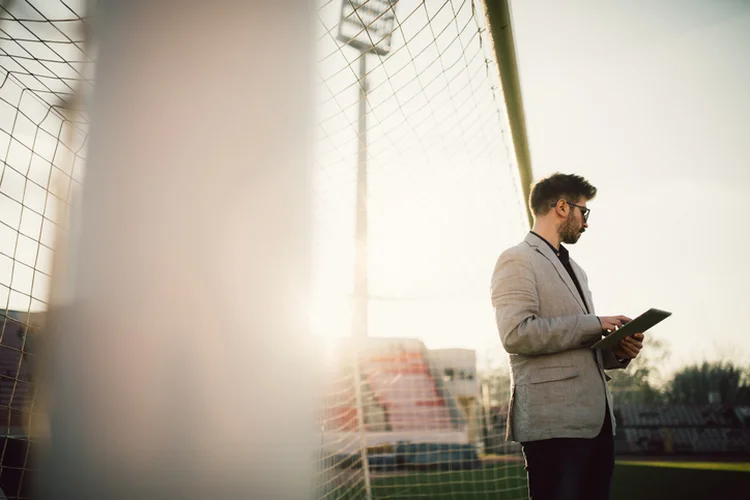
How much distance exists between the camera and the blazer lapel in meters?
1.75

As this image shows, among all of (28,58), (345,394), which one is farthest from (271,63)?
(345,394)

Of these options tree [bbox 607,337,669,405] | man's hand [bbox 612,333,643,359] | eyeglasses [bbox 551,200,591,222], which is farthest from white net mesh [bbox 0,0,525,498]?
tree [bbox 607,337,669,405]

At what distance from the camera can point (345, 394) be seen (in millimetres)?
3840

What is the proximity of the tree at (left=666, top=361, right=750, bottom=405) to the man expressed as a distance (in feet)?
76.4

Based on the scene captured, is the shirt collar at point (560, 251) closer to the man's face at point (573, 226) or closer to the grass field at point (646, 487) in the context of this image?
the man's face at point (573, 226)

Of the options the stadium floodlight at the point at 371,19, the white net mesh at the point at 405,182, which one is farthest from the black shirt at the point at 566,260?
the stadium floodlight at the point at 371,19

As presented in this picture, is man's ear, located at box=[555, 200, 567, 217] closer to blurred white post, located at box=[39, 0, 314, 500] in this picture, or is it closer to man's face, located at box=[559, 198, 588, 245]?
man's face, located at box=[559, 198, 588, 245]

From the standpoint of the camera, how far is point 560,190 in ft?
6.38

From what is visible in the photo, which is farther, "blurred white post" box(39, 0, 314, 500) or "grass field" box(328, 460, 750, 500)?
"grass field" box(328, 460, 750, 500)

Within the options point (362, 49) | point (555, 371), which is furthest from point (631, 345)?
point (362, 49)

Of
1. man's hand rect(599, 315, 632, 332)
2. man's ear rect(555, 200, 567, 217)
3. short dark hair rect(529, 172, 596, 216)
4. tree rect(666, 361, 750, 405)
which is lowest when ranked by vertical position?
tree rect(666, 361, 750, 405)

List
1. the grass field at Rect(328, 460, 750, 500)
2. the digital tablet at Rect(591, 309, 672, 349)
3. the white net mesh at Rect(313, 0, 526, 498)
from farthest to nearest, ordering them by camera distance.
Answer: the grass field at Rect(328, 460, 750, 500), the white net mesh at Rect(313, 0, 526, 498), the digital tablet at Rect(591, 309, 672, 349)

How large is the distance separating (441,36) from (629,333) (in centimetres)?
144

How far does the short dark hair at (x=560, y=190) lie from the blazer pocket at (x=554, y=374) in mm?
680
